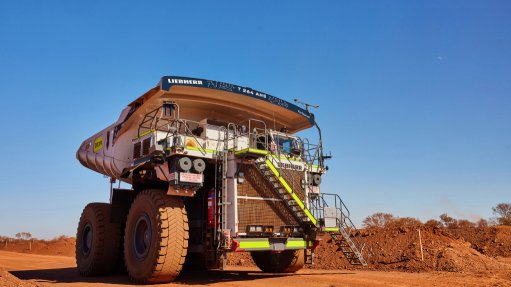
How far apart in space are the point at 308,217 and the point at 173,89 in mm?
4975

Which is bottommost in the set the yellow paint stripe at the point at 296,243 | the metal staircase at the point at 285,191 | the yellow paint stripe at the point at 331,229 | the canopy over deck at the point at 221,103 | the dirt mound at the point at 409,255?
the dirt mound at the point at 409,255

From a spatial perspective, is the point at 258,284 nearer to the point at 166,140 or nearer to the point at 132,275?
the point at 132,275

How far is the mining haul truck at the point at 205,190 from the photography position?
33.2 ft

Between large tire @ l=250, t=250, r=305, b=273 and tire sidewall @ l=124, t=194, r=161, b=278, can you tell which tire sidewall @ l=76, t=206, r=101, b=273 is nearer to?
tire sidewall @ l=124, t=194, r=161, b=278

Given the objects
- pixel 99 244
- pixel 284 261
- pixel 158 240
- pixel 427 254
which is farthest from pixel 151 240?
pixel 427 254

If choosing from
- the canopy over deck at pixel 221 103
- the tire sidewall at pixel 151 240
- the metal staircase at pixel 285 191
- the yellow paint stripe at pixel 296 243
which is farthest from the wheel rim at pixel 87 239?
the yellow paint stripe at pixel 296 243

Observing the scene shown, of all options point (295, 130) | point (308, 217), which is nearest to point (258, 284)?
point (308, 217)

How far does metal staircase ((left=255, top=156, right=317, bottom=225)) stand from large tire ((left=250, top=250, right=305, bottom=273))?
1995mm

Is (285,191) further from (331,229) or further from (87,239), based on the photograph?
(87,239)

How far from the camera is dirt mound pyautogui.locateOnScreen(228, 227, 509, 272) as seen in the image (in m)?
14.9

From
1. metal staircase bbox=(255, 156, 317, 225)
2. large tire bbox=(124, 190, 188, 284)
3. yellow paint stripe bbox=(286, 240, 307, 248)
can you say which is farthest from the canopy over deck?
yellow paint stripe bbox=(286, 240, 307, 248)

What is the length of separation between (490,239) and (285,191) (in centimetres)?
1720

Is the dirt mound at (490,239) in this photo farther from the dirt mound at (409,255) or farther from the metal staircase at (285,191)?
the metal staircase at (285,191)

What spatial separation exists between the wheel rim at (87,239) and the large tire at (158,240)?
2878mm
